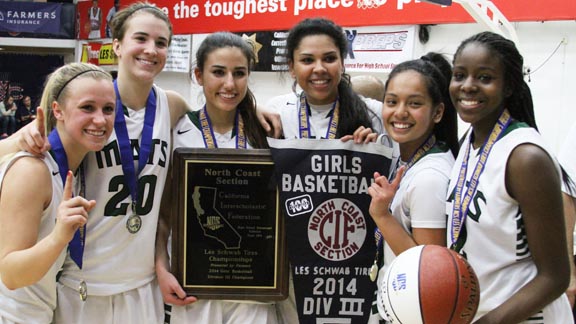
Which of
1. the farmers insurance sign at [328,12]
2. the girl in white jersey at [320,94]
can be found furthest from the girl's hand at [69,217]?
the farmers insurance sign at [328,12]

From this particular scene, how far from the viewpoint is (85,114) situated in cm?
262

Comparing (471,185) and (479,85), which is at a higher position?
(479,85)

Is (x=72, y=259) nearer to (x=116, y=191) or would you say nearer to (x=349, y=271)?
(x=116, y=191)

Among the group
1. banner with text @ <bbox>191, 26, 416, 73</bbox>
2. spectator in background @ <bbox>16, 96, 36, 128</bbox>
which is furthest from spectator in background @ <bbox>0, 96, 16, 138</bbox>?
banner with text @ <bbox>191, 26, 416, 73</bbox>

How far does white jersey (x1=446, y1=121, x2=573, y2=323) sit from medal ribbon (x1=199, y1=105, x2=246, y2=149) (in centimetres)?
131

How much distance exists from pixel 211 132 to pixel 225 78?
0.29 metres

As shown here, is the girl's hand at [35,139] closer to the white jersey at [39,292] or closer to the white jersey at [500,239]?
the white jersey at [39,292]

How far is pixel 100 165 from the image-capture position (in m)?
2.90

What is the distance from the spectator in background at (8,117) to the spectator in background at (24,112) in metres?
0.22

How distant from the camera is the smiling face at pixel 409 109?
2707 mm

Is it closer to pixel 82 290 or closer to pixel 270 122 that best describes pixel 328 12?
pixel 270 122

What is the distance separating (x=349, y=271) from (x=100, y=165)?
1301 millimetres

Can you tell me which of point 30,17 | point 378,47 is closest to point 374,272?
point 378,47

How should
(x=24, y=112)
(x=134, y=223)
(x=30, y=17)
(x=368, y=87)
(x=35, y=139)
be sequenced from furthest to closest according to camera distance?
(x=24, y=112)
(x=30, y=17)
(x=368, y=87)
(x=134, y=223)
(x=35, y=139)
